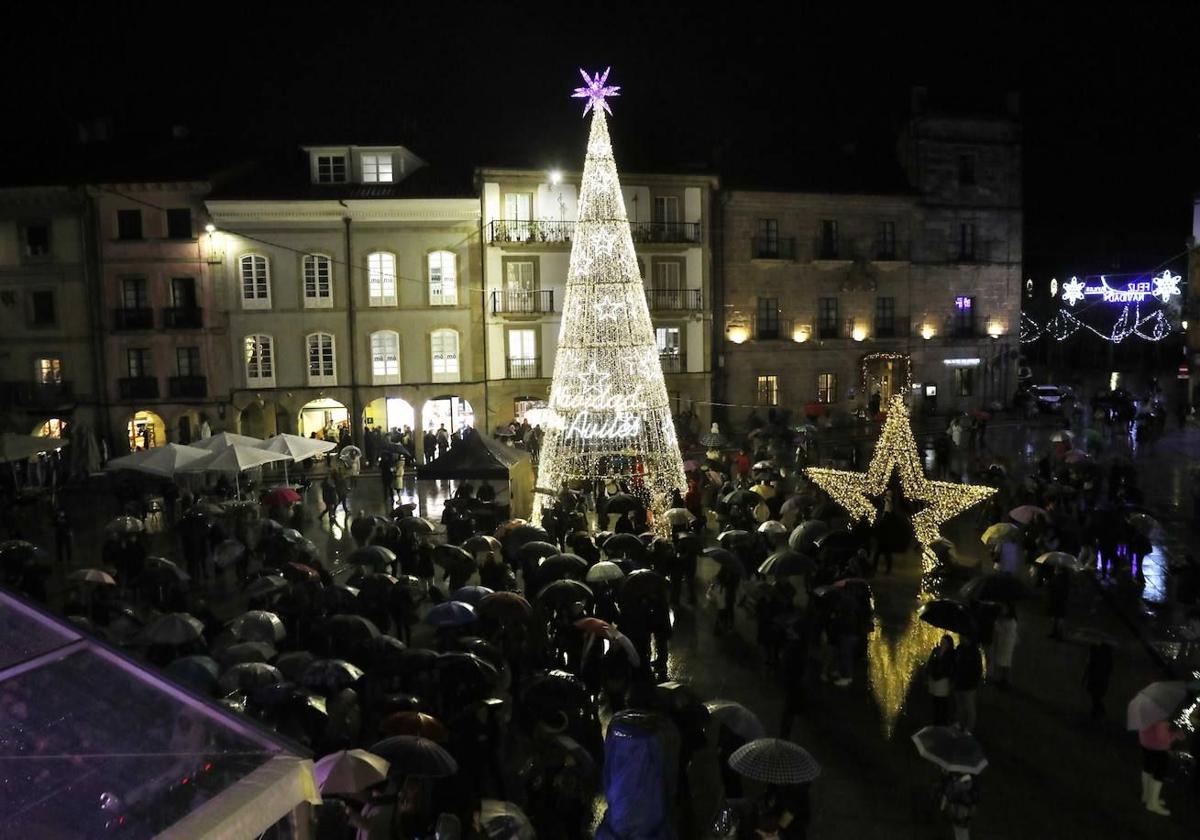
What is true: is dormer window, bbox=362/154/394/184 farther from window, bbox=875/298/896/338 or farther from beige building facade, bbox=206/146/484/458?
window, bbox=875/298/896/338

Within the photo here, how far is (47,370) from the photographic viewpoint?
34.4 meters

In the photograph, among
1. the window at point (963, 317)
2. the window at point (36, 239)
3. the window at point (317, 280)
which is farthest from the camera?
the window at point (963, 317)

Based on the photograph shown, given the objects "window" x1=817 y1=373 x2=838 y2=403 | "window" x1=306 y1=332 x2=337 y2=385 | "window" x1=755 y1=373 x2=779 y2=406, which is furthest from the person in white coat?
"window" x1=817 y1=373 x2=838 y2=403

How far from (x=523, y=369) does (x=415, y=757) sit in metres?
29.0

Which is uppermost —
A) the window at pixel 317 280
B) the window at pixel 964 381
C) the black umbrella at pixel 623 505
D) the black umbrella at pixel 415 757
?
the window at pixel 317 280

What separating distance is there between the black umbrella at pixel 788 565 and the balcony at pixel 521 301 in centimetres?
2355

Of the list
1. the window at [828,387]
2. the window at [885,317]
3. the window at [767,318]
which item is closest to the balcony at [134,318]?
the window at [767,318]

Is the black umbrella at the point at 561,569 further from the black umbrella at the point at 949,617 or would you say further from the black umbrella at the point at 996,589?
the black umbrella at the point at 996,589

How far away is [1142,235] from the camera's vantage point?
75.4 m

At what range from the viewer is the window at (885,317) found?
41.7 m

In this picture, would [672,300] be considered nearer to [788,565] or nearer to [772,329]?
[772,329]

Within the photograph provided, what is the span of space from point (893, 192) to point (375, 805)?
3808 cm

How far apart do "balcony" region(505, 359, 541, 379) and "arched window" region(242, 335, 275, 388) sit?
8.34 meters

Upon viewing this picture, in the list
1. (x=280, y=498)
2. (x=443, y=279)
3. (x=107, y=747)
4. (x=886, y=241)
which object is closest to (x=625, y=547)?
(x=280, y=498)
